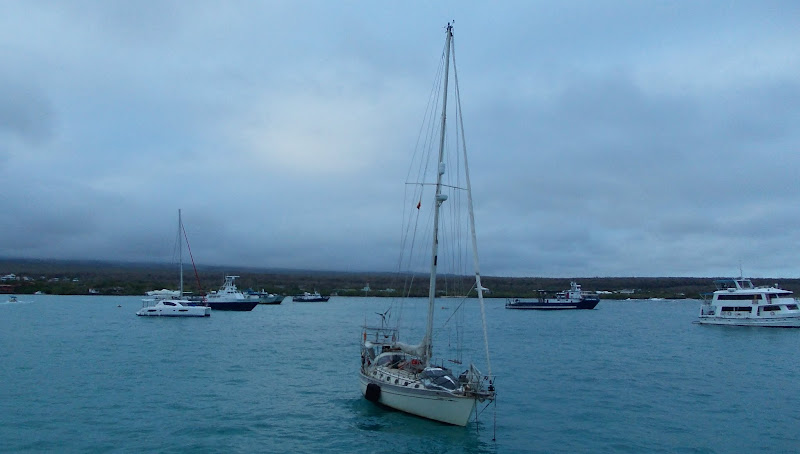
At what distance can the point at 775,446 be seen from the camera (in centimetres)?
2788

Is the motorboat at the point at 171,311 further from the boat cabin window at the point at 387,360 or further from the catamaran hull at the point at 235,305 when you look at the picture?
the boat cabin window at the point at 387,360

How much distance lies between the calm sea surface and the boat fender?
2.43ft

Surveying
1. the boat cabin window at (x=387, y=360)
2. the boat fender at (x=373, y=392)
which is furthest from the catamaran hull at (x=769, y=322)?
the boat fender at (x=373, y=392)

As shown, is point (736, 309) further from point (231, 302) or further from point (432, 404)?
point (231, 302)

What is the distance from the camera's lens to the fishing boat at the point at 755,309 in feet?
287

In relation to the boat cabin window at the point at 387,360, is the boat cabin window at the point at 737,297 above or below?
above

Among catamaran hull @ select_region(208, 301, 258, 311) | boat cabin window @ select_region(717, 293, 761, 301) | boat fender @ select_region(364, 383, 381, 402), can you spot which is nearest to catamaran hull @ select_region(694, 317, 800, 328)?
boat cabin window @ select_region(717, 293, 761, 301)

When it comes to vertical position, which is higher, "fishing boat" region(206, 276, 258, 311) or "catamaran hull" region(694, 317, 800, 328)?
"catamaran hull" region(694, 317, 800, 328)

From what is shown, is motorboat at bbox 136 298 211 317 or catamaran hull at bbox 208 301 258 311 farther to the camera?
catamaran hull at bbox 208 301 258 311

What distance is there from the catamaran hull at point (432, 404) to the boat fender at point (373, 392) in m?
0.78

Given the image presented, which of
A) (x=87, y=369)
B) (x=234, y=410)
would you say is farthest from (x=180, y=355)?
(x=234, y=410)

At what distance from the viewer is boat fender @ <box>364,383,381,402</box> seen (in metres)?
31.0

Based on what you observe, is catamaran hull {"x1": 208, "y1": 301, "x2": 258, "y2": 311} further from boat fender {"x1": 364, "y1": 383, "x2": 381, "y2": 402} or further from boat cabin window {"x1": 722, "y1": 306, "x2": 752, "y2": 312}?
boat fender {"x1": 364, "y1": 383, "x2": 381, "y2": 402}

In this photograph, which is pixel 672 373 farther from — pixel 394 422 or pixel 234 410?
pixel 234 410
